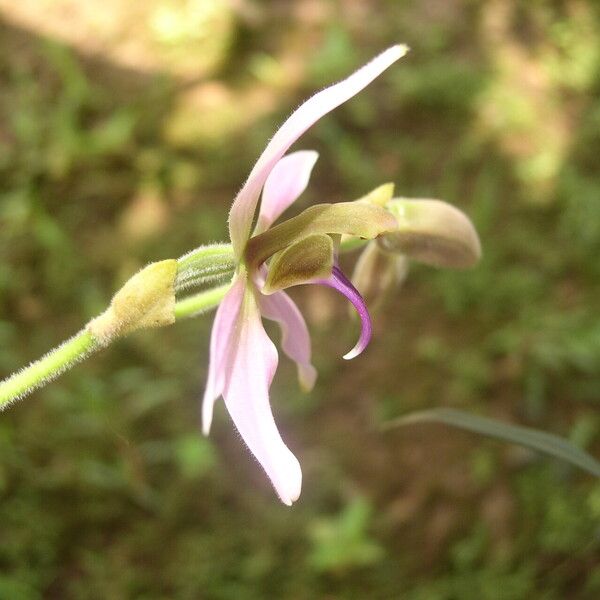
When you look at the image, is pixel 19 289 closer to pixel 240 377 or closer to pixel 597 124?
pixel 240 377

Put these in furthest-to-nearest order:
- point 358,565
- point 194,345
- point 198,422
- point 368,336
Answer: point 194,345 → point 198,422 → point 358,565 → point 368,336

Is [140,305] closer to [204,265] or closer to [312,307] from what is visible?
[204,265]

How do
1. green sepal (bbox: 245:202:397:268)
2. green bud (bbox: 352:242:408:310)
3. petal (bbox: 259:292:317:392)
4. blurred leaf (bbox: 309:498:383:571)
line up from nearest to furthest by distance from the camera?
green sepal (bbox: 245:202:397:268) < petal (bbox: 259:292:317:392) < green bud (bbox: 352:242:408:310) < blurred leaf (bbox: 309:498:383:571)

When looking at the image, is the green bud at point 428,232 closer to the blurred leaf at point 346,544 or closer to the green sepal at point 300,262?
→ the green sepal at point 300,262

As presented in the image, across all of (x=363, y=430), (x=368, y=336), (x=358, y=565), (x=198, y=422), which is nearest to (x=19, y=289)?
(x=198, y=422)

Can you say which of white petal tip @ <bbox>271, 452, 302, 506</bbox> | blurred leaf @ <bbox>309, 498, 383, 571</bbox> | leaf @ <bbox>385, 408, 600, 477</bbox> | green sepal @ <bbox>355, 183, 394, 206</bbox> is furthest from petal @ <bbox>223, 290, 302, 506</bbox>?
blurred leaf @ <bbox>309, 498, 383, 571</bbox>

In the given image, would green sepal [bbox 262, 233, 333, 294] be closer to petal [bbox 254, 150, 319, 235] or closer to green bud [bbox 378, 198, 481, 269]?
petal [bbox 254, 150, 319, 235]

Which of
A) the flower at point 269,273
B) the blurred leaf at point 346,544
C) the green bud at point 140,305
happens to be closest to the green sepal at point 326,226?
the flower at point 269,273
